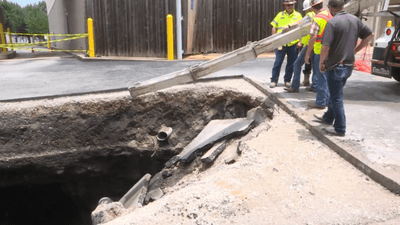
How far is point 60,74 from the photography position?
32.7ft

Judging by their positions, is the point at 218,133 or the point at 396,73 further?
the point at 396,73

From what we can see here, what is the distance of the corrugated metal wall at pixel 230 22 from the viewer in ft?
45.2

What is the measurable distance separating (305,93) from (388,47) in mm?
1634

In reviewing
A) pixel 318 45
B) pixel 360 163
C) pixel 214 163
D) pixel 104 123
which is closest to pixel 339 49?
pixel 318 45

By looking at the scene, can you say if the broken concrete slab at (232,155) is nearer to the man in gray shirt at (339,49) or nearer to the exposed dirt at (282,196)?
the exposed dirt at (282,196)

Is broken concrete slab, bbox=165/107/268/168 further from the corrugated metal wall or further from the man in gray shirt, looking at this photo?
the corrugated metal wall

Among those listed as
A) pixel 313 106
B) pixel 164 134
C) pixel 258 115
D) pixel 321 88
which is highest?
pixel 321 88

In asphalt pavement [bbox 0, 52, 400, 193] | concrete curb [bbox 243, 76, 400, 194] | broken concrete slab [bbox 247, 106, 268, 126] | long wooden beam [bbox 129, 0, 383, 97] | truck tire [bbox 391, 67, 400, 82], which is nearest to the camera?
concrete curb [bbox 243, 76, 400, 194]

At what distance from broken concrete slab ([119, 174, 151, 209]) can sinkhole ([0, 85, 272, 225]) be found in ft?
4.78

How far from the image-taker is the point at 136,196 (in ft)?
18.8

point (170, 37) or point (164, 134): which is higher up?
point (170, 37)

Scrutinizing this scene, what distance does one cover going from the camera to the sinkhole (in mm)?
6906

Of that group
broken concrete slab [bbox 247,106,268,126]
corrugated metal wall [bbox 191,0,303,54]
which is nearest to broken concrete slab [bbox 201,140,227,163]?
Result: broken concrete slab [bbox 247,106,268,126]

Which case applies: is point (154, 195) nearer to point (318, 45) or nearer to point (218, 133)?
point (218, 133)
